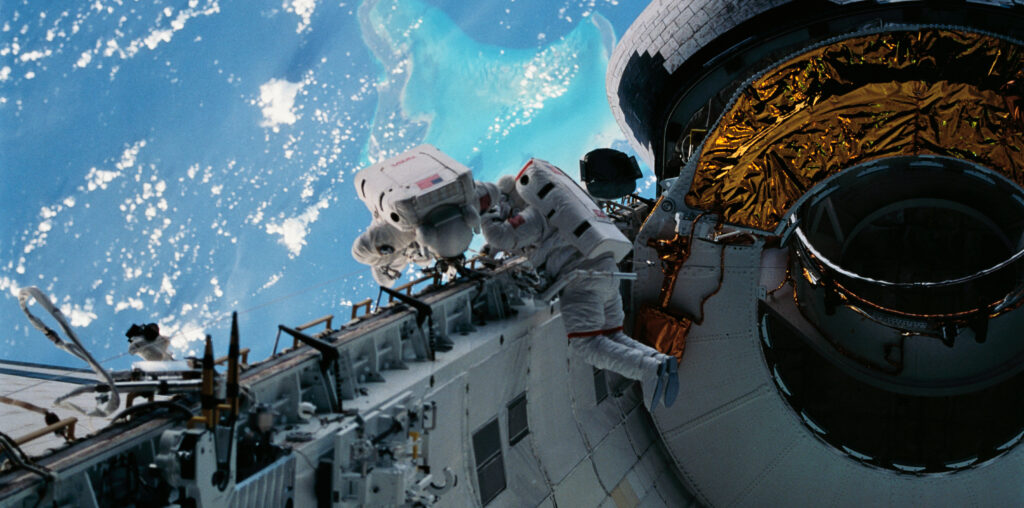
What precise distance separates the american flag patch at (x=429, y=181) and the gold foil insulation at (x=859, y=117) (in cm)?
194

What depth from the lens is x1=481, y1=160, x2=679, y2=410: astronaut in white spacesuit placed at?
4.49 meters

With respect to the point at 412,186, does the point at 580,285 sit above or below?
below

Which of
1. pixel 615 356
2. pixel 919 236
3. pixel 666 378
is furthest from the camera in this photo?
pixel 919 236

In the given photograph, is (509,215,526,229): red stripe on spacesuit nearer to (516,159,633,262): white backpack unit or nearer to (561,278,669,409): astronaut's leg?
(516,159,633,262): white backpack unit

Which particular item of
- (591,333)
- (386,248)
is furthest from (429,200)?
(591,333)

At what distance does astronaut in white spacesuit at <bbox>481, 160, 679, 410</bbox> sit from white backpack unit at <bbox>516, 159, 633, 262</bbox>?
0.04 ft

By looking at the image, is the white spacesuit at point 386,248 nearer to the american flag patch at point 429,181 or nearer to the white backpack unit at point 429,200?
the white backpack unit at point 429,200

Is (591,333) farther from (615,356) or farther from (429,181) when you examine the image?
(429,181)

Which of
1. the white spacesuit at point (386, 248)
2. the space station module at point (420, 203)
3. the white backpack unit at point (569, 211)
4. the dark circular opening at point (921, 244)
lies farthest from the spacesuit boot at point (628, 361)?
the dark circular opening at point (921, 244)

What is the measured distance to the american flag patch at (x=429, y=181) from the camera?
4.22 meters

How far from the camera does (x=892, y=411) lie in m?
7.11

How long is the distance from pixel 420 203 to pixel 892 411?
5.14m

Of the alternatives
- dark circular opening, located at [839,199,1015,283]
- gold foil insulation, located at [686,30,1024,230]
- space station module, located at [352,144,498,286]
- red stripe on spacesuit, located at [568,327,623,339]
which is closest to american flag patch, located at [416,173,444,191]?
space station module, located at [352,144,498,286]

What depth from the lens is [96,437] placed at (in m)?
2.48
